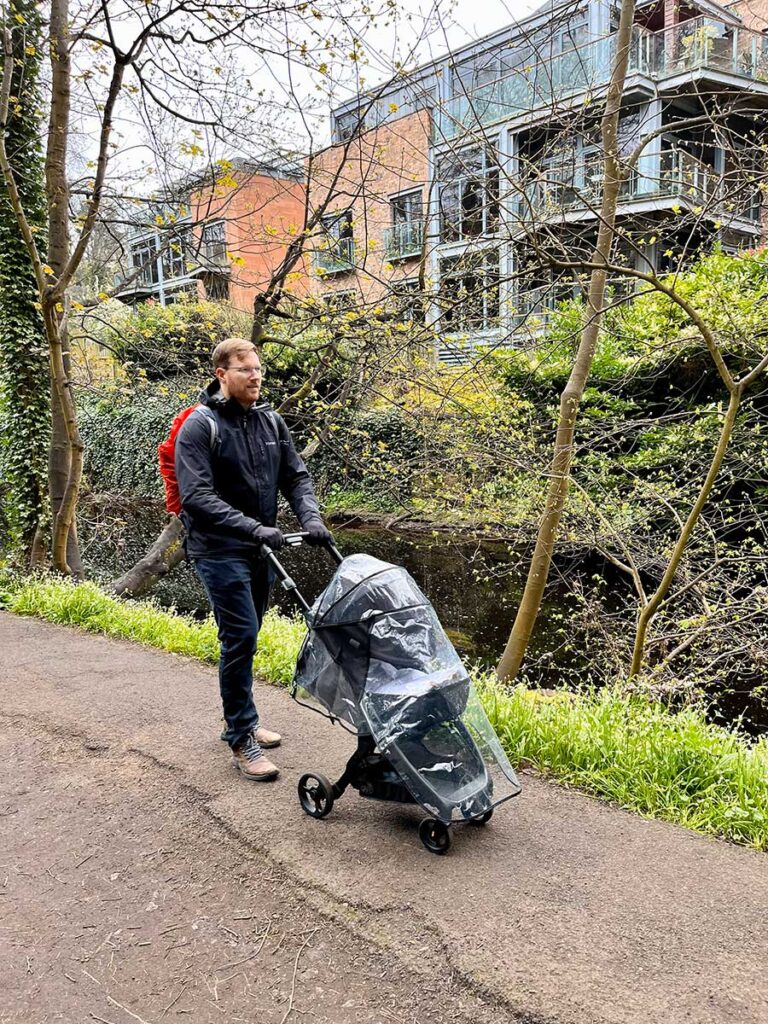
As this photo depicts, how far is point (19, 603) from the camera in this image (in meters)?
7.84

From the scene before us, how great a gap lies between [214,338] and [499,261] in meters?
4.92

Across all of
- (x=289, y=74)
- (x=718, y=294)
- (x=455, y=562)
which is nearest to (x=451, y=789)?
(x=718, y=294)

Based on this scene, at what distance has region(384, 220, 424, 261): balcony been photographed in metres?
6.81

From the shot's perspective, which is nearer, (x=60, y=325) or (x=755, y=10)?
(x=755, y=10)

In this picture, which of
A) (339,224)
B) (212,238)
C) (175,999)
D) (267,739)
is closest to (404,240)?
(339,224)

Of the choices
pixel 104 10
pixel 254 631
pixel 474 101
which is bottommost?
pixel 254 631

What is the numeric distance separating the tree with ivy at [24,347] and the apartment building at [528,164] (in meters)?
4.56

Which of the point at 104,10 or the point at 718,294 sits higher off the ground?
the point at 104,10

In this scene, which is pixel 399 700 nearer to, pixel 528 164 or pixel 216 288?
pixel 528 164

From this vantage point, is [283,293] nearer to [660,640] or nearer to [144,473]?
[660,640]

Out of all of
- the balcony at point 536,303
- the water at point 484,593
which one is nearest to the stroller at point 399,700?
the balcony at point 536,303

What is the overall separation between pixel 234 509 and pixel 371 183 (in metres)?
5.36

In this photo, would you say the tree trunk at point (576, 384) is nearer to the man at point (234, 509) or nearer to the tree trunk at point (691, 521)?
the tree trunk at point (691, 521)

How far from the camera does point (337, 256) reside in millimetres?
6711
